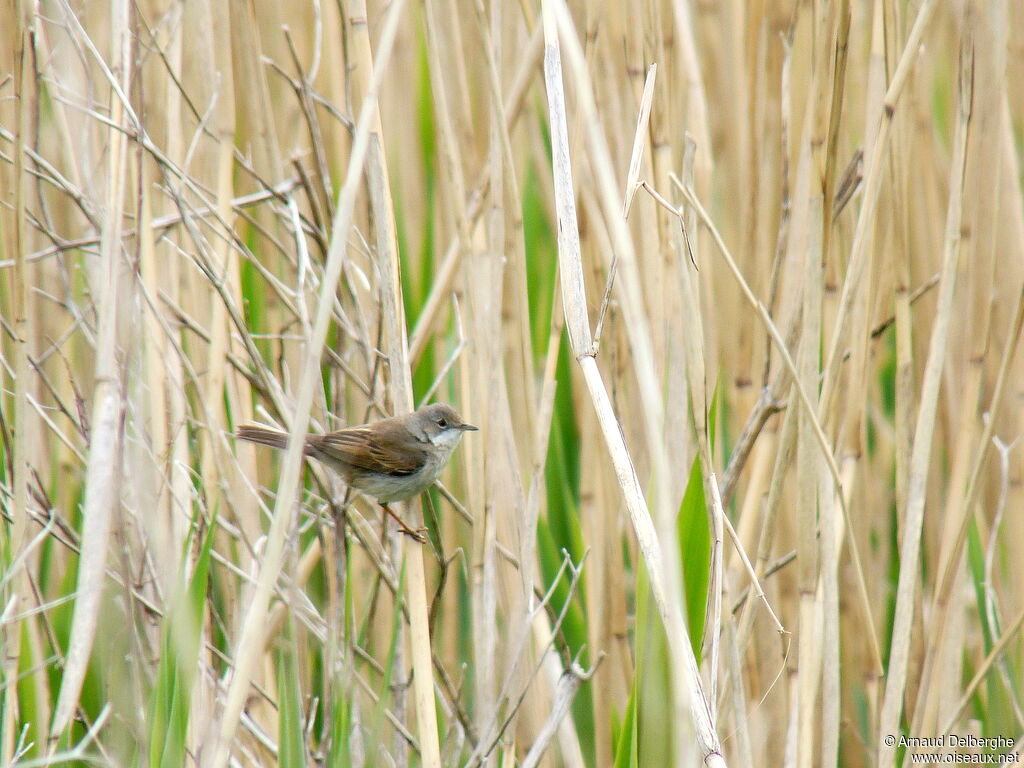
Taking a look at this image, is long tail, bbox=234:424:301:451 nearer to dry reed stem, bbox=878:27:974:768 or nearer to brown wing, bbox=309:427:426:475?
brown wing, bbox=309:427:426:475

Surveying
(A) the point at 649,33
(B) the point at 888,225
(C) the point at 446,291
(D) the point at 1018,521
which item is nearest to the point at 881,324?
(B) the point at 888,225

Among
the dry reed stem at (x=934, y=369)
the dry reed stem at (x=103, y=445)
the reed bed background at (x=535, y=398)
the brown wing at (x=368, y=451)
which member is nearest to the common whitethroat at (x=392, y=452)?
the brown wing at (x=368, y=451)

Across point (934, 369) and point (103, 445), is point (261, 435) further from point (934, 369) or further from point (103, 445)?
point (934, 369)

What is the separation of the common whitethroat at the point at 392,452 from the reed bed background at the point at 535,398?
0.14m

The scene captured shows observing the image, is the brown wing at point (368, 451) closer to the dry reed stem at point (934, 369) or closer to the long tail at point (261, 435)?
the long tail at point (261, 435)

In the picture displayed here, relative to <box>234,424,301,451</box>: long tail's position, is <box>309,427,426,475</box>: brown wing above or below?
below

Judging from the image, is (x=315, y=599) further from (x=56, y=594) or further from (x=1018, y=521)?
(x=1018, y=521)

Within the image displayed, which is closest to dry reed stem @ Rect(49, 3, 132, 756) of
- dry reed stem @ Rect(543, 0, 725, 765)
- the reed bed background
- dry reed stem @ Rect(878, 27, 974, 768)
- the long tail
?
the reed bed background

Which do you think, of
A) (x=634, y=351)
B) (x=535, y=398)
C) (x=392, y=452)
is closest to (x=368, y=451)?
(x=392, y=452)

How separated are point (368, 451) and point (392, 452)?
0.24 ft

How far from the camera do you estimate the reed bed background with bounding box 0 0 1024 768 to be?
1.71 metres

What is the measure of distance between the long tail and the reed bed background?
0.15ft

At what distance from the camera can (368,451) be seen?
2.52 meters

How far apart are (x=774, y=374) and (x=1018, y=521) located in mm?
806
